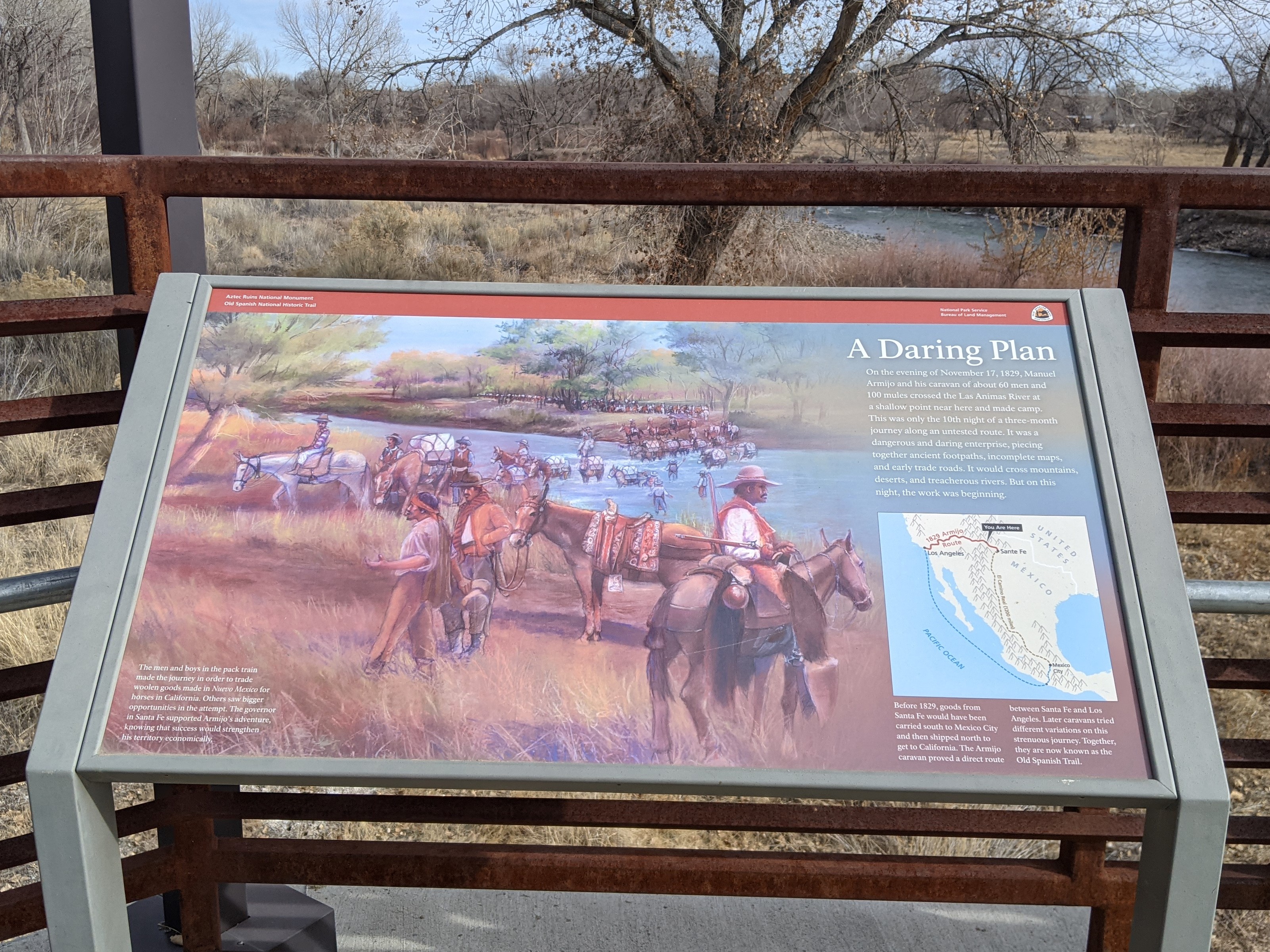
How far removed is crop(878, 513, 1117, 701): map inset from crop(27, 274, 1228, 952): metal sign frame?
0.06 meters

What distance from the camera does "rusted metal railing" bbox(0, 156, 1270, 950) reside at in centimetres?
171

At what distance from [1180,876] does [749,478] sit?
2.33 feet

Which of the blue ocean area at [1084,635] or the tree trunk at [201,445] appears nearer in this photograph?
the blue ocean area at [1084,635]

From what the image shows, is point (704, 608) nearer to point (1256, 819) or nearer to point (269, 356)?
point (269, 356)

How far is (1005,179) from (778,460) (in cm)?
72

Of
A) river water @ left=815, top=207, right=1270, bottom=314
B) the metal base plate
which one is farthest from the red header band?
river water @ left=815, top=207, right=1270, bottom=314

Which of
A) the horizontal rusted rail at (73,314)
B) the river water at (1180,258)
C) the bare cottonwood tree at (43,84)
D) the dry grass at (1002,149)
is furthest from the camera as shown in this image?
the bare cottonwood tree at (43,84)

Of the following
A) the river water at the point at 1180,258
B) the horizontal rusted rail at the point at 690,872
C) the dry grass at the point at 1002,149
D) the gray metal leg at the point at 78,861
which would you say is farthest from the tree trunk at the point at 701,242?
the gray metal leg at the point at 78,861

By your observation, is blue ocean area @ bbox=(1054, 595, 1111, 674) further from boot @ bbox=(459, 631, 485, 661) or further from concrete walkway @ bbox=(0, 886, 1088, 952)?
concrete walkway @ bbox=(0, 886, 1088, 952)

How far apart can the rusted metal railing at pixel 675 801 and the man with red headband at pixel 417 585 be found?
0.51m

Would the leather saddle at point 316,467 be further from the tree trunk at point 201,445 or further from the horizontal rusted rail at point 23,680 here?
the horizontal rusted rail at point 23,680

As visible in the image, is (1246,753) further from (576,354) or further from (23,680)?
(23,680)

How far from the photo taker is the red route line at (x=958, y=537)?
131 centimetres

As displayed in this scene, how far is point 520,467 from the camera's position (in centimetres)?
142
